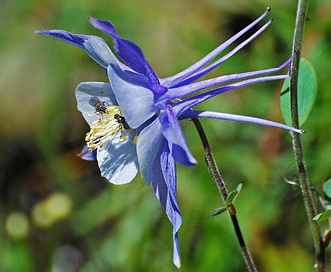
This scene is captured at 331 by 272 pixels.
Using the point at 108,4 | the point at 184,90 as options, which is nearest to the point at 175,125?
the point at 184,90

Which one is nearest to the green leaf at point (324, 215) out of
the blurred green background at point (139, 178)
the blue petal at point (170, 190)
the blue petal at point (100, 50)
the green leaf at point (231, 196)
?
the green leaf at point (231, 196)

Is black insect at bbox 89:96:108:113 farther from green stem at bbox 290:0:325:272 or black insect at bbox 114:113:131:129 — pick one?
green stem at bbox 290:0:325:272

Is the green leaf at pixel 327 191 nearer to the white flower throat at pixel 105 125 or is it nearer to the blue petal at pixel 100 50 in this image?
the white flower throat at pixel 105 125

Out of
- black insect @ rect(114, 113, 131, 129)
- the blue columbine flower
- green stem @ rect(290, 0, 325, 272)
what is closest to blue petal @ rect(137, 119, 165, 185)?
the blue columbine flower

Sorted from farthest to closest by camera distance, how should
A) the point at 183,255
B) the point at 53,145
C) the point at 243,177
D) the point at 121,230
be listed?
the point at 53,145, the point at 121,230, the point at 243,177, the point at 183,255

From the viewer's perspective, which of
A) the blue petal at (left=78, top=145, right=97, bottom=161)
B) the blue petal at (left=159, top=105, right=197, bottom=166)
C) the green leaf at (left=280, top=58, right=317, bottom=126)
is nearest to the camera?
the blue petal at (left=159, top=105, right=197, bottom=166)

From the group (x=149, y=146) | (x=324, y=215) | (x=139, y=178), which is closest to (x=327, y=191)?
(x=324, y=215)

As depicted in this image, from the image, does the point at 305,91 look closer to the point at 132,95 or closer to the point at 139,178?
the point at 132,95

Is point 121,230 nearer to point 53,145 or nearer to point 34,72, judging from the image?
point 53,145
